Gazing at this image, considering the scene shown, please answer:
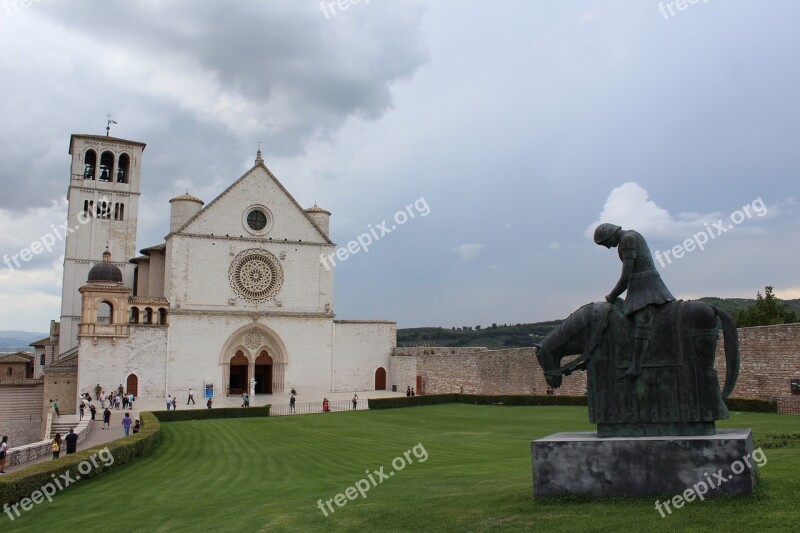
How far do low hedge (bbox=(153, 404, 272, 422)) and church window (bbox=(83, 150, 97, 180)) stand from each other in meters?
31.6

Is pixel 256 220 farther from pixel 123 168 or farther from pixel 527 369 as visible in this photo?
pixel 527 369

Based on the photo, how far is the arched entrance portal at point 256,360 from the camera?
49.3 metres

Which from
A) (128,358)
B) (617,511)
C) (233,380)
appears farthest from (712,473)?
(233,380)

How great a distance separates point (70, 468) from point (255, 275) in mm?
34209


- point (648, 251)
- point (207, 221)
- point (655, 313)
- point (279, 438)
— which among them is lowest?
point (279, 438)

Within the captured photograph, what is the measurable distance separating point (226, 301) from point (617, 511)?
4440 centimetres

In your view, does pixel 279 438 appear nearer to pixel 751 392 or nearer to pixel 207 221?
pixel 751 392

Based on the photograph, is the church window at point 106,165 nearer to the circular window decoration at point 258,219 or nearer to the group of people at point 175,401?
the circular window decoration at point 258,219

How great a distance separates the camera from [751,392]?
86.4ft

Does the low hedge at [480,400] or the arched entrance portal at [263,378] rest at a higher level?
the arched entrance portal at [263,378]

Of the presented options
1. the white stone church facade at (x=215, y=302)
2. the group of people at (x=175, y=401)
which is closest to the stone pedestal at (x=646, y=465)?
the group of people at (x=175, y=401)

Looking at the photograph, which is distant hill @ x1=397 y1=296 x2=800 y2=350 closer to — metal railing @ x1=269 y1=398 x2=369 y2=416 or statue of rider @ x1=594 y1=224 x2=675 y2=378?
metal railing @ x1=269 y1=398 x2=369 y2=416

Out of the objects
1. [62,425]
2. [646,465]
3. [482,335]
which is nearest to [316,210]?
[62,425]

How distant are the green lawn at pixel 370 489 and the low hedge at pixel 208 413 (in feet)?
17.9
